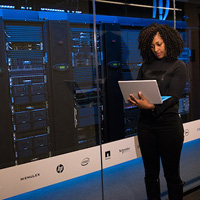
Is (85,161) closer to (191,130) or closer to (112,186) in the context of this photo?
(112,186)

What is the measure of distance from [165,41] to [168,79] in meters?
0.29

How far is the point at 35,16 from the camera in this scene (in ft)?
7.43

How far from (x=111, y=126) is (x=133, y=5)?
1245mm

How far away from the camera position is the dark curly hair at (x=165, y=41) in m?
2.10

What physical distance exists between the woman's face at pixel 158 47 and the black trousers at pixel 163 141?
1.45 feet

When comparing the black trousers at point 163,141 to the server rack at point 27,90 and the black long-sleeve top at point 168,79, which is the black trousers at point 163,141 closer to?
the black long-sleeve top at point 168,79

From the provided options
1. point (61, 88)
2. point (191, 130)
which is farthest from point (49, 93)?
point (191, 130)

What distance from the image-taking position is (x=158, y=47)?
211cm

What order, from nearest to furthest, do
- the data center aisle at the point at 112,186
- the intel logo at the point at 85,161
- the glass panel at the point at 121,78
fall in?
the intel logo at the point at 85,161 < the data center aisle at the point at 112,186 < the glass panel at the point at 121,78

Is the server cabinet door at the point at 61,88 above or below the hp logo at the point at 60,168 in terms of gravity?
above

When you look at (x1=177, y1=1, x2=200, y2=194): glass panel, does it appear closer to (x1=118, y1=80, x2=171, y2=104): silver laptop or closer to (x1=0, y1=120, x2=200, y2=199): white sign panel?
(x1=0, y1=120, x2=200, y2=199): white sign panel

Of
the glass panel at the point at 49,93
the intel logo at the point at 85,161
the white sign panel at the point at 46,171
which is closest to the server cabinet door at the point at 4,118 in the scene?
the glass panel at the point at 49,93

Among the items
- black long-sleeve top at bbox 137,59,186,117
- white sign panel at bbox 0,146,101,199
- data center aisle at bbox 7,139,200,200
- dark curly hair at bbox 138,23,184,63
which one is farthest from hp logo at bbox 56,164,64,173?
dark curly hair at bbox 138,23,184,63

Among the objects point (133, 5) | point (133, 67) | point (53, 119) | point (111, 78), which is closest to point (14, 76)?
point (53, 119)
